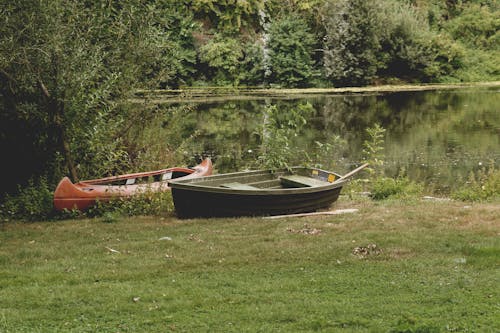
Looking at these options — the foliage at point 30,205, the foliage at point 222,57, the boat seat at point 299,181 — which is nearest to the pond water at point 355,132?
the boat seat at point 299,181

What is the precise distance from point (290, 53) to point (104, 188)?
33223mm

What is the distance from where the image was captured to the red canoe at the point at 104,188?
10.4m

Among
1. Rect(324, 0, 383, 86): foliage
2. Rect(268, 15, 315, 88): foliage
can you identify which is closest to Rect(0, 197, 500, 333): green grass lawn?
Rect(324, 0, 383, 86): foliage

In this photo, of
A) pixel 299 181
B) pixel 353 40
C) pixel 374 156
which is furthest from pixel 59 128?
pixel 353 40

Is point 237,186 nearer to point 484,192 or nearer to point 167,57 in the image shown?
point 167,57

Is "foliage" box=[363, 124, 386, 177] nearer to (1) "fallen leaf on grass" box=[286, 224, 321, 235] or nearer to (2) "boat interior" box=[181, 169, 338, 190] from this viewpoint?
(2) "boat interior" box=[181, 169, 338, 190]

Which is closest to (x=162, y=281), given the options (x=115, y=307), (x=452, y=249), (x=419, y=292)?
(x=115, y=307)

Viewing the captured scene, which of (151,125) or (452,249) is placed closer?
(452,249)

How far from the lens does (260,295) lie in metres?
5.98

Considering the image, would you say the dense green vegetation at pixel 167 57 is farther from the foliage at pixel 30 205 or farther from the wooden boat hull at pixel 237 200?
the wooden boat hull at pixel 237 200

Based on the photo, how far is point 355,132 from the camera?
22.6m

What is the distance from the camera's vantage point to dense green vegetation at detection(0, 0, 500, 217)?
1058 centimetres

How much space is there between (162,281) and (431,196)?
798cm

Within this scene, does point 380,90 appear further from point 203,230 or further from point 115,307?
point 115,307
